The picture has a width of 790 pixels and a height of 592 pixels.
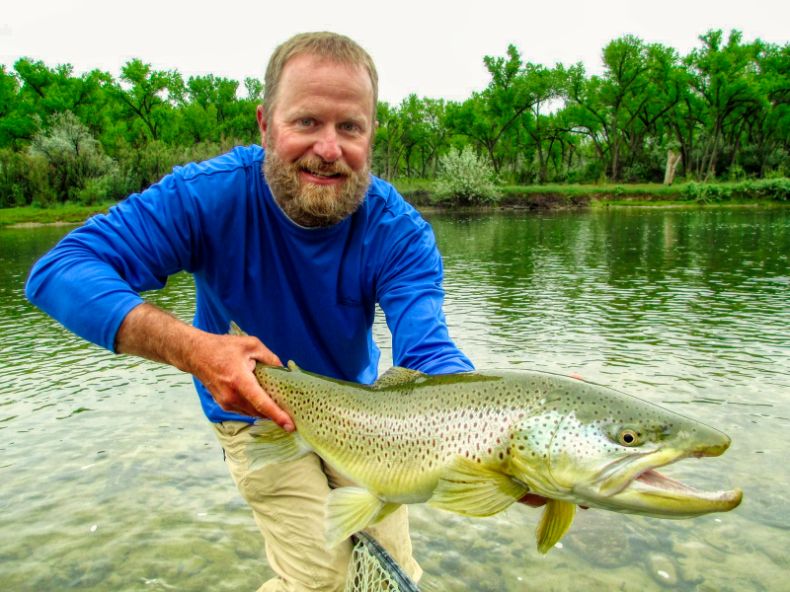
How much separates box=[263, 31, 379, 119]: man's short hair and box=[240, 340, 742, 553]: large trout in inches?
66.8

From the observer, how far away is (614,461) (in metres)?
2.29

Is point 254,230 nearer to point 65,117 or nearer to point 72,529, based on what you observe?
point 72,529

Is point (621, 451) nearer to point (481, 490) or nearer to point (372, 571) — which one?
point (481, 490)

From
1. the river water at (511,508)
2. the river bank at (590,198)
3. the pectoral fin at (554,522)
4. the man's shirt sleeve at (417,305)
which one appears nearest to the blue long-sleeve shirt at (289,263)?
the man's shirt sleeve at (417,305)

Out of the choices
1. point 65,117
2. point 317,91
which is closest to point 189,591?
point 317,91

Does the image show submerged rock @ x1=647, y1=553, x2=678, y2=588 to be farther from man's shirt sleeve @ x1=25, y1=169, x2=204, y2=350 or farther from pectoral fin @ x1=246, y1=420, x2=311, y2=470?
man's shirt sleeve @ x1=25, y1=169, x2=204, y2=350

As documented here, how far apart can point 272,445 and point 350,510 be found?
639 millimetres

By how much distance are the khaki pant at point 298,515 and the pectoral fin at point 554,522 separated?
162cm

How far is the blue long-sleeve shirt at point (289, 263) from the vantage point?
11.5 feet

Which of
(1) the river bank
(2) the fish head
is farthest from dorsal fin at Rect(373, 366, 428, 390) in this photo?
(1) the river bank

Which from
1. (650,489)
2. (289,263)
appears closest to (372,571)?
(289,263)

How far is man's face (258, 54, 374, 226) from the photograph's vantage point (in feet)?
11.6

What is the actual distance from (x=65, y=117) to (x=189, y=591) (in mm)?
65252

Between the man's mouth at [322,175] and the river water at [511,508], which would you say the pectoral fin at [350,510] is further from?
the river water at [511,508]
